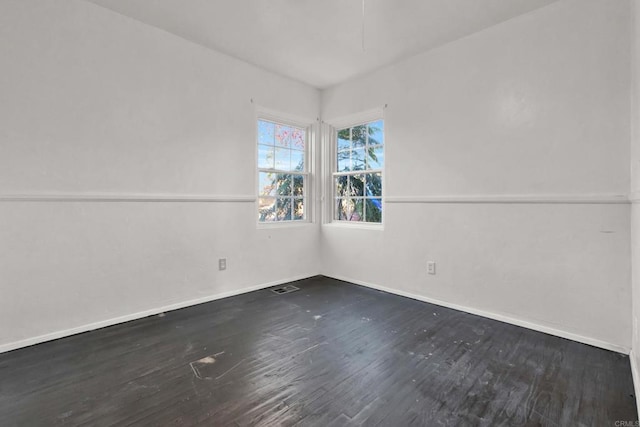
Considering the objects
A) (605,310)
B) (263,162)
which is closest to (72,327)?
(263,162)

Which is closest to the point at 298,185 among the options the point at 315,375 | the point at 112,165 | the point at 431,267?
the point at 431,267

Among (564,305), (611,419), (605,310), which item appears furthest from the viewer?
(564,305)

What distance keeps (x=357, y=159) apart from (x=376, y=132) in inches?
16.2

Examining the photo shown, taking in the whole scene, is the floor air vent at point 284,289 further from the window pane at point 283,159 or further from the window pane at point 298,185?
the window pane at point 283,159

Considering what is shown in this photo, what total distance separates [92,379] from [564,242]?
11.0 ft

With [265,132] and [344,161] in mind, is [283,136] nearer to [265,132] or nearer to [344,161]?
[265,132]

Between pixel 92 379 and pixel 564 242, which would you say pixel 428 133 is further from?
pixel 92 379

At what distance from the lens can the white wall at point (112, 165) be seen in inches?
87.6

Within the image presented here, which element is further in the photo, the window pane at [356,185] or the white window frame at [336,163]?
the window pane at [356,185]

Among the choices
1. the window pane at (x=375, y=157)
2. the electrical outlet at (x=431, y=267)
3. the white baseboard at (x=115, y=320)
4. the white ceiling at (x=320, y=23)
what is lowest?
the white baseboard at (x=115, y=320)

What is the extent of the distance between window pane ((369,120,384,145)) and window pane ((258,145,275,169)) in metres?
1.23

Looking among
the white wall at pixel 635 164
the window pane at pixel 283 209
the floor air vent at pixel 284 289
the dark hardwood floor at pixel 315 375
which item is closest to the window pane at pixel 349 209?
the window pane at pixel 283 209

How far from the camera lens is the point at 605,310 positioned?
2.25m

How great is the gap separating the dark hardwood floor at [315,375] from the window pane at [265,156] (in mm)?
1811
